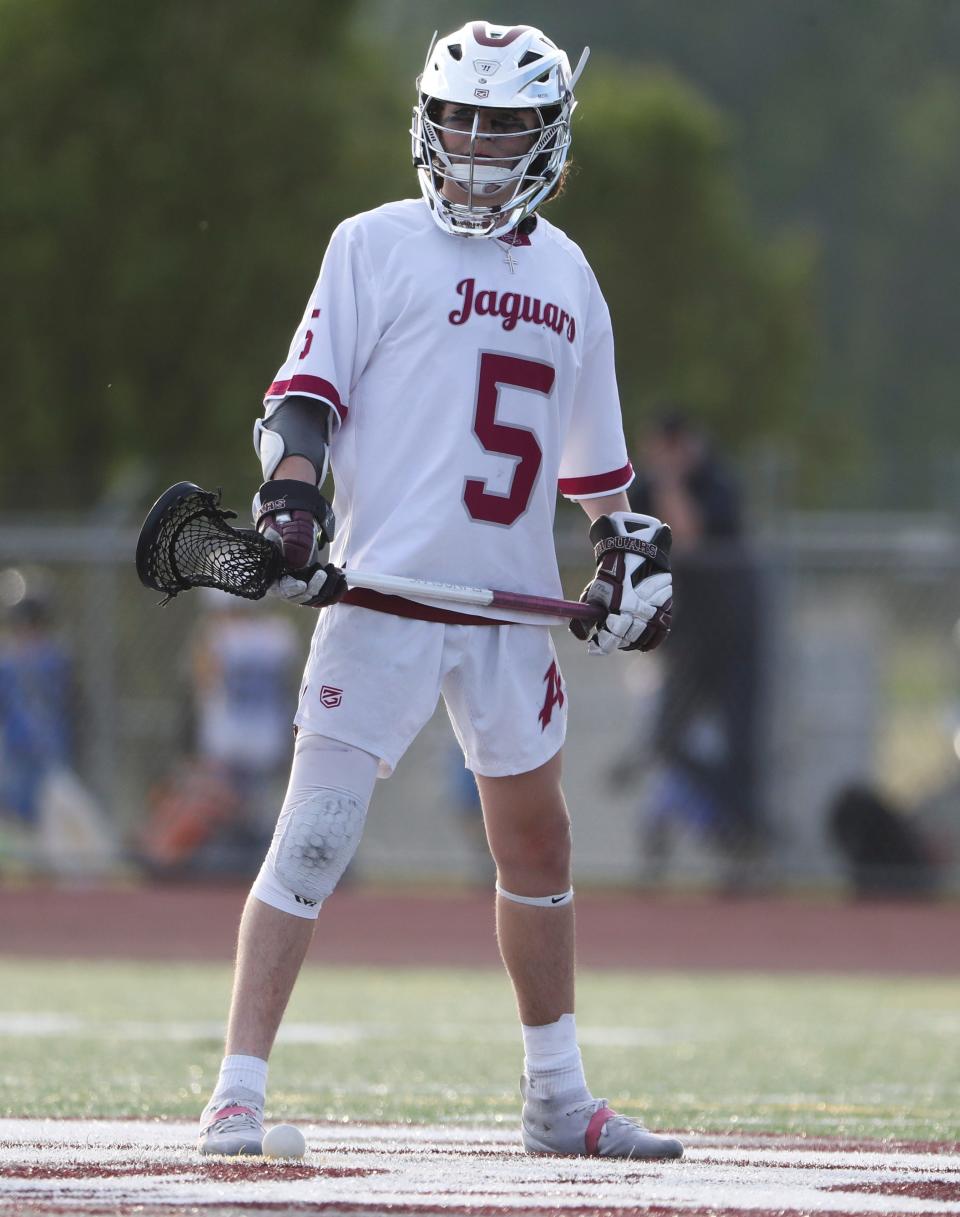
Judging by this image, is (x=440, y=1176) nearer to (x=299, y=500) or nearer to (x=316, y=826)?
(x=316, y=826)

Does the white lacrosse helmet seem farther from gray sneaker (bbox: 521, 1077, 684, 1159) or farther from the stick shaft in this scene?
gray sneaker (bbox: 521, 1077, 684, 1159)

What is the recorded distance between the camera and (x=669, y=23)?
77.4 metres

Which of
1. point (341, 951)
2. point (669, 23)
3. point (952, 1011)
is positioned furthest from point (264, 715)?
point (669, 23)

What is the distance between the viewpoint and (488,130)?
4805 millimetres

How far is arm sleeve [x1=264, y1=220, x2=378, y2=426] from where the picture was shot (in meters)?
4.65

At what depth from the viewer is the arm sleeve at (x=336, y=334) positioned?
465 cm

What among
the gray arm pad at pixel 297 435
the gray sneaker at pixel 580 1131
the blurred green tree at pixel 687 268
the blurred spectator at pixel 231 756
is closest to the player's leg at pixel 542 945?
the gray sneaker at pixel 580 1131

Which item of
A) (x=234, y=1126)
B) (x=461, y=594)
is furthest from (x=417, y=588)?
(x=234, y=1126)

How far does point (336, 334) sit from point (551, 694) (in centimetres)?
86

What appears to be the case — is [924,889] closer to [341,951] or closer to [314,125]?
[341,951]

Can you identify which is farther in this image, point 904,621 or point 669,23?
point 669,23

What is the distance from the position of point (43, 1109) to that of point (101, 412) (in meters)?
23.3

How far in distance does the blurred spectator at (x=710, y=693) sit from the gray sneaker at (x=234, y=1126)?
30.5 feet

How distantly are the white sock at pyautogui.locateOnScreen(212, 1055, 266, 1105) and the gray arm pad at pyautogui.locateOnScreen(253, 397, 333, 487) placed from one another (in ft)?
3.70
